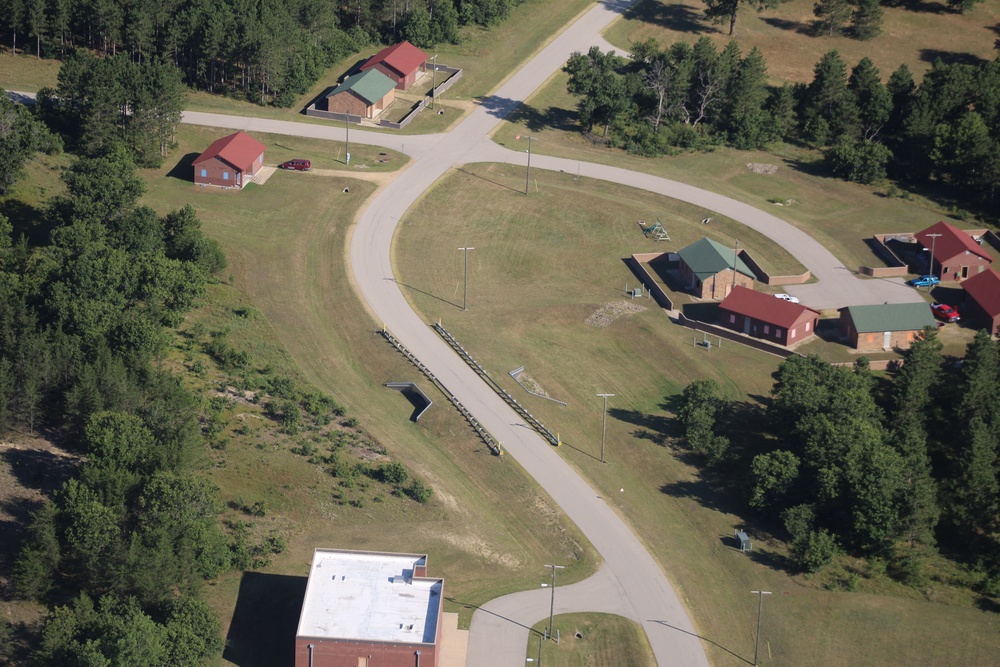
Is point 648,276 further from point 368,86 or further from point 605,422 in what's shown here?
point 368,86

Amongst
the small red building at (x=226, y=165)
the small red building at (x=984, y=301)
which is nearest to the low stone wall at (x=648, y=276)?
the small red building at (x=984, y=301)

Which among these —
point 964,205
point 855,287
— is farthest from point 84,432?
point 964,205

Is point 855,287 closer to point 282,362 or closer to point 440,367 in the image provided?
point 440,367

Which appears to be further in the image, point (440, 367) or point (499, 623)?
point (440, 367)

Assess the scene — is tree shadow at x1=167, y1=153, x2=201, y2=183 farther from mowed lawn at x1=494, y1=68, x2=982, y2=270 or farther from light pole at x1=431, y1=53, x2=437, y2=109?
mowed lawn at x1=494, y1=68, x2=982, y2=270

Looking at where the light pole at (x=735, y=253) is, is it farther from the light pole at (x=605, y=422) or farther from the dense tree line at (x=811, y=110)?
the light pole at (x=605, y=422)
